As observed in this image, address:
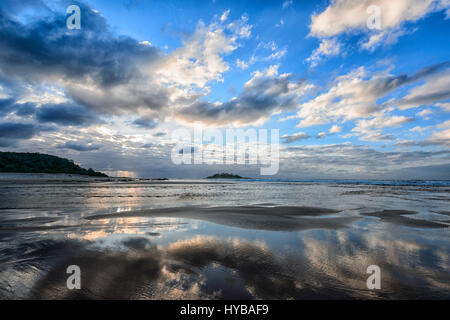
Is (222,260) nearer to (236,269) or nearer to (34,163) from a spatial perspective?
(236,269)

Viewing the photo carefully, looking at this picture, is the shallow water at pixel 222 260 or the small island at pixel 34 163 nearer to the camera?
the shallow water at pixel 222 260

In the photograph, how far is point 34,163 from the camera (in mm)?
78562

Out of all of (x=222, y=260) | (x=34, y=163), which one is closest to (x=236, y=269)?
(x=222, y=260)

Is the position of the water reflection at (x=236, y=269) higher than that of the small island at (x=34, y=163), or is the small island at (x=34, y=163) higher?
the small island at (x=34, y=163)

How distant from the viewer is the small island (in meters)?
67.3

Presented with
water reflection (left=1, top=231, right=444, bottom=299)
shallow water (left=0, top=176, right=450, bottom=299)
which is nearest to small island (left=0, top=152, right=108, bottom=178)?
shallow water (left=0, top=176, right=450, bottom=299)

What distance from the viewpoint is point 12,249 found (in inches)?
192

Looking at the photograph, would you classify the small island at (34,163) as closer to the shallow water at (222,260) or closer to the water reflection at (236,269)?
the shallow water at (222,260)

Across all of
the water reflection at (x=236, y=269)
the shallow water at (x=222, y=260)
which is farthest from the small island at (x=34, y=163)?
the water reflection at (x=236, y=269)

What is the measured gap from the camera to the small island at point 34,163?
6731cm

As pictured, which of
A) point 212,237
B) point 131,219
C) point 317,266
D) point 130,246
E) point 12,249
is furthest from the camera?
point 131,219
